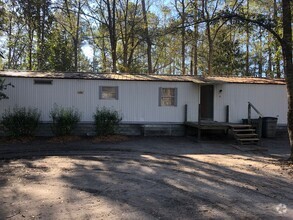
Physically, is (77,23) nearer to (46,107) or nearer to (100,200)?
(46,107)

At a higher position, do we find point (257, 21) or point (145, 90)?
point (257, 21)

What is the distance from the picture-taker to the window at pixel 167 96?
1442cm

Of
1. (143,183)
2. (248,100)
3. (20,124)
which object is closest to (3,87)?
(20,124)

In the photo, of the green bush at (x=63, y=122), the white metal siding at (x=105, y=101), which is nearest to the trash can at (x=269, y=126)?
the white metal siding at (x=105, y=101)

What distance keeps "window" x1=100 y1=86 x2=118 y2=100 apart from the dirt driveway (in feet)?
12.3

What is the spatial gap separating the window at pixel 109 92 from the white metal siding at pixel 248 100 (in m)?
4.52

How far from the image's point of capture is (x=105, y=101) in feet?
46.2

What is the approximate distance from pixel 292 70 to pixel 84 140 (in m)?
7.58

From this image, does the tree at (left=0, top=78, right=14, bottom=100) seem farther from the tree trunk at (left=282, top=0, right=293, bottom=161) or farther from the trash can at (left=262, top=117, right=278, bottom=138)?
the trash can at (left=262, top=117, right=278, bottom=138)

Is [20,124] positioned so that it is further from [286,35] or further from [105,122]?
[286,35]

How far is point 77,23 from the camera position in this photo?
28922mm

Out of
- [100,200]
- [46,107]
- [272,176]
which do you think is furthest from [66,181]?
[46,107]

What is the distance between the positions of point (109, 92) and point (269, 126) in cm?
703

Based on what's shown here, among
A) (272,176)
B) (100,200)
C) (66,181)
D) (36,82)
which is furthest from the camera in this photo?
(36,82)
